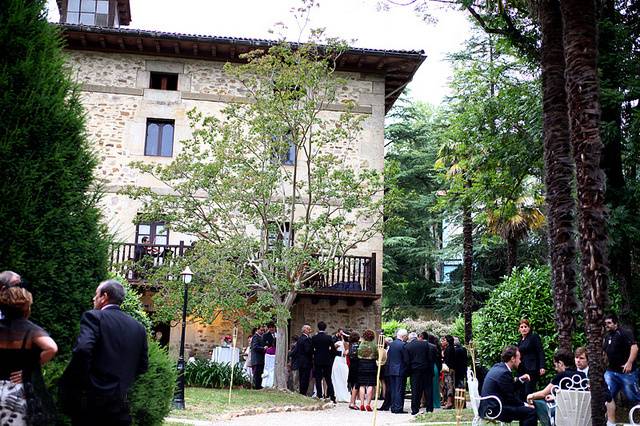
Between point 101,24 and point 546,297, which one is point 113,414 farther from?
point 101,24

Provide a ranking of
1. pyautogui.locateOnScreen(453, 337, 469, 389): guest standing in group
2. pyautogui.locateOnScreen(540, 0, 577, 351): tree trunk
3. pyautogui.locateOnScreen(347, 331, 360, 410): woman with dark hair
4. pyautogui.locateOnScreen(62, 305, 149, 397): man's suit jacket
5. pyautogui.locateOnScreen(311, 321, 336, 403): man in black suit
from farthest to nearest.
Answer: pyautogui.locateOnScreen(311, 321, 336, 403): man in black suit
pyautogui.locateOnScreen(453, 337, 469, 389): guest standing in group
pyautogui.locateOnScreen(347, 331, 360, 410): woman with dark hair
pyautogui.locateOnScreen(540, 0, 577, 351): tree trunk
pyautogui.locateOnScreen(62, 305, 149, 397): man's suit jacket

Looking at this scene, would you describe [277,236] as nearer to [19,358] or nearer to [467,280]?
[467,280]

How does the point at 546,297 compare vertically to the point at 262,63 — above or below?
below

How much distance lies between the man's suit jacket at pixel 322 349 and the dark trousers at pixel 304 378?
2.03 ft

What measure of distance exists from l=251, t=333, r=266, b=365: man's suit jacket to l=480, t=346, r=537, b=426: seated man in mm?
9674

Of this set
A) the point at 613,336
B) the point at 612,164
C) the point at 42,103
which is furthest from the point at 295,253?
the point at 42,103

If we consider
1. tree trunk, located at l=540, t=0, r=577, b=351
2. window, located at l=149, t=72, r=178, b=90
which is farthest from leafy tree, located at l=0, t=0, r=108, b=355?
window, located at l=149, t=72, r=178, b=90

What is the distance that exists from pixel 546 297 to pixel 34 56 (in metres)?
10.2

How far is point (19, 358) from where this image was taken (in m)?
4.43

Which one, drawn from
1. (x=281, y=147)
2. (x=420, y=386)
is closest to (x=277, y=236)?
(x=281, y=147)

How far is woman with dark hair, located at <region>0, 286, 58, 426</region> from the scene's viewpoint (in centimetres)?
437

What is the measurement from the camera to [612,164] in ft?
45.0

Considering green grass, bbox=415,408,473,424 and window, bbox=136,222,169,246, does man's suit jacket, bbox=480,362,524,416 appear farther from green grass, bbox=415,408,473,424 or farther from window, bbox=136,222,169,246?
window, bbox=136,222,169,246

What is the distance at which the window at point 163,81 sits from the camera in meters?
22.0
